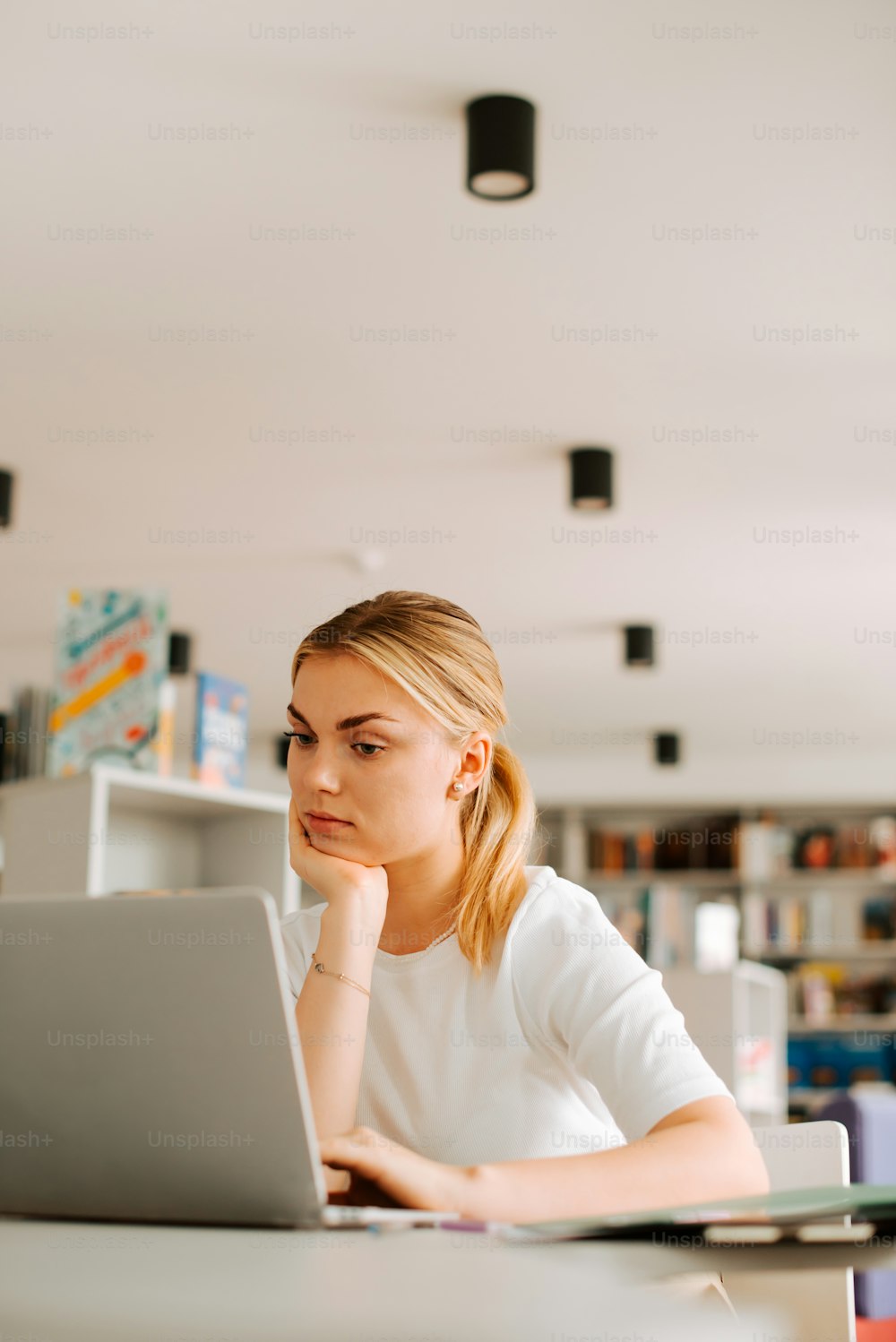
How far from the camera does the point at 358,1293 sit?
632 millimetres

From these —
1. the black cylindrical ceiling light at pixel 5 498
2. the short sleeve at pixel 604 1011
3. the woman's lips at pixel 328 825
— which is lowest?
the short sleeve at pixel 604 1011

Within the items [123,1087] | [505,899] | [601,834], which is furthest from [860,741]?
[123,1087]

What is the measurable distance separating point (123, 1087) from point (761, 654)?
5432 mm

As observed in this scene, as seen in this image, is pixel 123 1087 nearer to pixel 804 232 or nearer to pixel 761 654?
pixel 804 232

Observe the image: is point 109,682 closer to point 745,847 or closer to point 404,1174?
point 404,1174

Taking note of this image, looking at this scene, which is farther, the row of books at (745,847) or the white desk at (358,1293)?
the row of books at (745,847)

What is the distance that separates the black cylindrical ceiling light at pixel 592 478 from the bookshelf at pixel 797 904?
4.03 m

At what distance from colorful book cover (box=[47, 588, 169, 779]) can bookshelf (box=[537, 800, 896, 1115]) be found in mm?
5061

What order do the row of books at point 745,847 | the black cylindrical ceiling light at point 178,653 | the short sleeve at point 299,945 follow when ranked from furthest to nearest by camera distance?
A: the row of books at point 745,847 → the black cylindrical ceiling light at point 178,653 → the short sleeve at point 299,945

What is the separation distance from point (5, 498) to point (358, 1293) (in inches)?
143

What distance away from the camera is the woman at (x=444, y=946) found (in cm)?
114

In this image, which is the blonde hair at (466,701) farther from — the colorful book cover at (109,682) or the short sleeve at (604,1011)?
the colorful book cover at (109,682)

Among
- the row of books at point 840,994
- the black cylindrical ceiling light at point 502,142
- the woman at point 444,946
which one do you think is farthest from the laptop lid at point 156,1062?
the row of books at point 840,994

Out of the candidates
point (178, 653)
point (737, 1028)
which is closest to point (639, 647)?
point (737, 1028)
